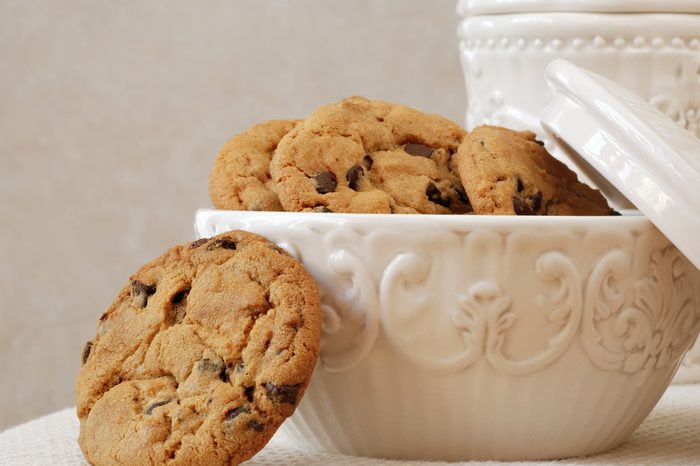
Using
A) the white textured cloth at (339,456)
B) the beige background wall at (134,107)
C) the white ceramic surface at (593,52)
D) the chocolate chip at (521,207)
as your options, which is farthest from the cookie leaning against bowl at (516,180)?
the beige background wall at (134,107)

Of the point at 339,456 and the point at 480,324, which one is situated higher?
the point at 480,324

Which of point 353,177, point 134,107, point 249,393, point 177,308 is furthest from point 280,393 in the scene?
point 134,107

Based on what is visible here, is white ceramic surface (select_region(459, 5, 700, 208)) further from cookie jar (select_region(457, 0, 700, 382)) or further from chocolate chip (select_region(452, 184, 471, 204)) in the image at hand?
chocolate chip (select_region(452, 184, 471, 204))

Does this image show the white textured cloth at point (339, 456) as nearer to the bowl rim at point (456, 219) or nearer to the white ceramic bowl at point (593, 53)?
the bowl rim at point (456, 219)

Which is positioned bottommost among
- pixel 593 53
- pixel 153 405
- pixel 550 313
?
pixel 153 405

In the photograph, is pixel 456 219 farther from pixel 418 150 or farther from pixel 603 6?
pixel 603 6
